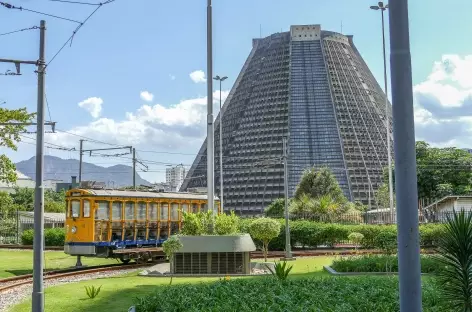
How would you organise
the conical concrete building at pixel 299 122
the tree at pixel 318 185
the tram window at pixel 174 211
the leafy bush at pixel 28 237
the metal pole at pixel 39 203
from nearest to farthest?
the metal pole at pixel 39 203 < the tram window at pixel 174 211 < the leafy bush at pixel 28 237 < the tree at pixel 318 185 < the conical concrete building at pixel 299 122

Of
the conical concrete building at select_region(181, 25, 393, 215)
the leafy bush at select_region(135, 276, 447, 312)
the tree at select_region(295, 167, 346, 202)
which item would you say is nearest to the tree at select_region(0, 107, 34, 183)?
the leafy bush at select_region(135, 276, 447, 312)

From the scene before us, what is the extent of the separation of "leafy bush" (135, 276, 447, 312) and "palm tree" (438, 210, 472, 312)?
242cm

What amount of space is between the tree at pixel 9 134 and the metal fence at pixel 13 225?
15.3 m

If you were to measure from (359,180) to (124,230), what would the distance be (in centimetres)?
6467

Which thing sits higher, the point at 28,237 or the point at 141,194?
the point at 141,194

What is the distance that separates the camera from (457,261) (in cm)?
569

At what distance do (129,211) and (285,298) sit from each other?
16.9 m

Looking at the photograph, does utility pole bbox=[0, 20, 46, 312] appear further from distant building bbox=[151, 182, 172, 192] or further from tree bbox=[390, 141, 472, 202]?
tree bbox=[390, 141, 472, 202]

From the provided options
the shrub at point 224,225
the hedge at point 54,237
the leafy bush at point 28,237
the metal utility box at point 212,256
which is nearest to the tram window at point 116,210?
the metal utility box at point 212,256

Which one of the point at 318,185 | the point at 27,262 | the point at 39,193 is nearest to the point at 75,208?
the point at 27,262

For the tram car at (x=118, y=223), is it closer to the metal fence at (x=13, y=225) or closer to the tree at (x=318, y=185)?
the metal fence at (x=13, y=225)

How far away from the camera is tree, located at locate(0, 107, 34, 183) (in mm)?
28000

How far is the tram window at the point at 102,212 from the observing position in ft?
79.5

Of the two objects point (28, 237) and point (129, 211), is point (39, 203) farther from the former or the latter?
point (28, 237)
